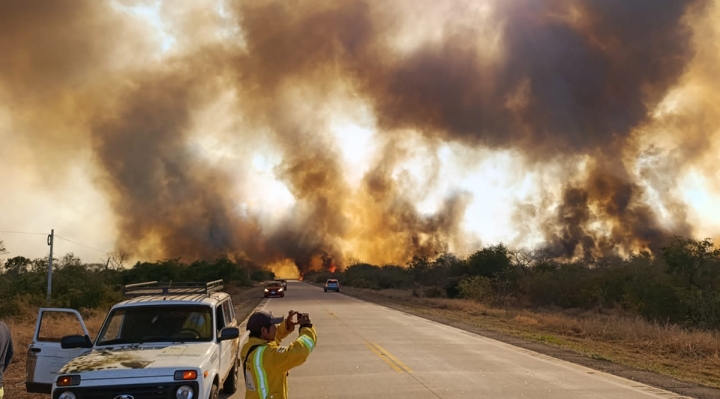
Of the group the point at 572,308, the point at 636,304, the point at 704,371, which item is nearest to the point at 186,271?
the point at 572,308

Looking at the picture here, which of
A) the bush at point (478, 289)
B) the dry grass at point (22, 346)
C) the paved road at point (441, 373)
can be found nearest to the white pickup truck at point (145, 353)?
the paved road at point (441, 373)

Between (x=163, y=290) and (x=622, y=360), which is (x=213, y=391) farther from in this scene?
(x=622, y=360)

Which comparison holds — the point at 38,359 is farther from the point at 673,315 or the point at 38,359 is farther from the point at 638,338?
the point at 673,315

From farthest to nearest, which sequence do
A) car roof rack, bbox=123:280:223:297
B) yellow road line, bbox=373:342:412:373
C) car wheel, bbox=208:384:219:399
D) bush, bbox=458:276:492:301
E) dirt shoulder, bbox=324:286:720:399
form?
bush, bbox=458:276:492:301 < yellow road line, bbox=373:342:412:373 < dirt shoulder, bbox=324:286:720:399 < car roof rack, bbox=123:280:223:297 < car wheel, bbox=208:384:219:399

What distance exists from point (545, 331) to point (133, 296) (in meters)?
19.1

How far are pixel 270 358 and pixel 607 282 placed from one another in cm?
4224

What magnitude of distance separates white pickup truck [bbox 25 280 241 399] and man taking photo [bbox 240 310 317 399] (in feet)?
6.75

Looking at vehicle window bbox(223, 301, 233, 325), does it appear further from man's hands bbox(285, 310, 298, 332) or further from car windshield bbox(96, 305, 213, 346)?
man's hands bbox(285, 310, 298, 332)

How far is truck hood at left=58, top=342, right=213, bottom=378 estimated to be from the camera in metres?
6.18

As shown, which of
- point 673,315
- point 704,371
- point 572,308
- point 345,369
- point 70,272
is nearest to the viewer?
point 345,369

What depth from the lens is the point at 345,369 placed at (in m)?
12.2

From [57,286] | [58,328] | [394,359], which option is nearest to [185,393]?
[394,359]

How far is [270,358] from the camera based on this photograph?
14.5 ft

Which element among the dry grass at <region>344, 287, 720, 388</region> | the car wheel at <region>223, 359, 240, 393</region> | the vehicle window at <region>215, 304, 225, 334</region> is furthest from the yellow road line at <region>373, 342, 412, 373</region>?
the dry grass at <region>344, 287, 720, 388</region>
